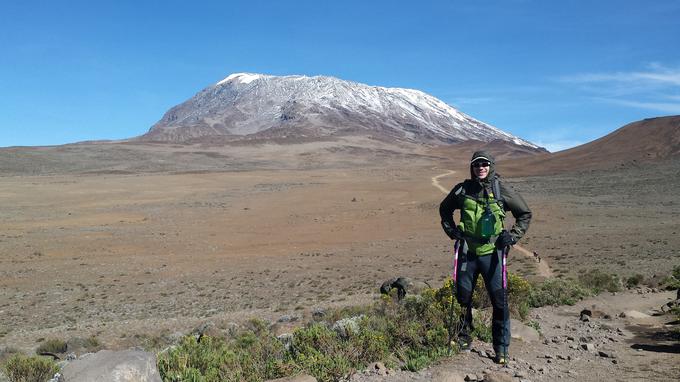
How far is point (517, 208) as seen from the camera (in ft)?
17.1

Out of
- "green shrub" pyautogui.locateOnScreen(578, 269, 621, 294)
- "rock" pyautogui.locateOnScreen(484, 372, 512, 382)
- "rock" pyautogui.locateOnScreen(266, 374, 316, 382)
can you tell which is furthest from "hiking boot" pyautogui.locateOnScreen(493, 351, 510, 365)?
"green shrub" pyautogui.locateOnScreen(578, 269, 621, 294)

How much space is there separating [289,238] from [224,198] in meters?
21.8

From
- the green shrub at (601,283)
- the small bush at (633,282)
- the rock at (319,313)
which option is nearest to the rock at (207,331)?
the rock at (319,313)

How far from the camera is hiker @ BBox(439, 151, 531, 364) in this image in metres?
5.17

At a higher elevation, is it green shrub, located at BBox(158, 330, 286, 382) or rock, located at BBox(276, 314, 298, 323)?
green shrub, located at BBox(158, 330, 286, 382)

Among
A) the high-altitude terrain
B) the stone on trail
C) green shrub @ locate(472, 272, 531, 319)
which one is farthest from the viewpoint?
the high-altitude terrain

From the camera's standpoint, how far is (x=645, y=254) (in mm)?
17453

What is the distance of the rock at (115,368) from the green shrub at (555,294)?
254 inches

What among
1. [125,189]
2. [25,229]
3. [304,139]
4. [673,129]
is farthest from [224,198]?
[304,139]

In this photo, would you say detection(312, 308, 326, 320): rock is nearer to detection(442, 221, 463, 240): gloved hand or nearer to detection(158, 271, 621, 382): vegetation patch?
detection(158, 271, 621, 382): vegetation patch

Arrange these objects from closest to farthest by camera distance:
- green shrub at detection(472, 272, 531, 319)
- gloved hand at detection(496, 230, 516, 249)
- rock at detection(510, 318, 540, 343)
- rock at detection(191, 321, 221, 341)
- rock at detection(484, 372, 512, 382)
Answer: rock at detection(484, 372, 512, 382)
gloved hand at detection(496, 230, 516, 249)
rock at detection(510, 318, 540, 343)
green shrub at detection(472, 272, 531, 319)
rock at detection(191, 321, 221, 341)

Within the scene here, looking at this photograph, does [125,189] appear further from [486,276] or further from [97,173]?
[486,276]

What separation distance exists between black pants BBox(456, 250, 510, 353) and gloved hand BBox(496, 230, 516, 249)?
0.25ft

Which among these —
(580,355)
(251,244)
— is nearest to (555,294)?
(580,355)
